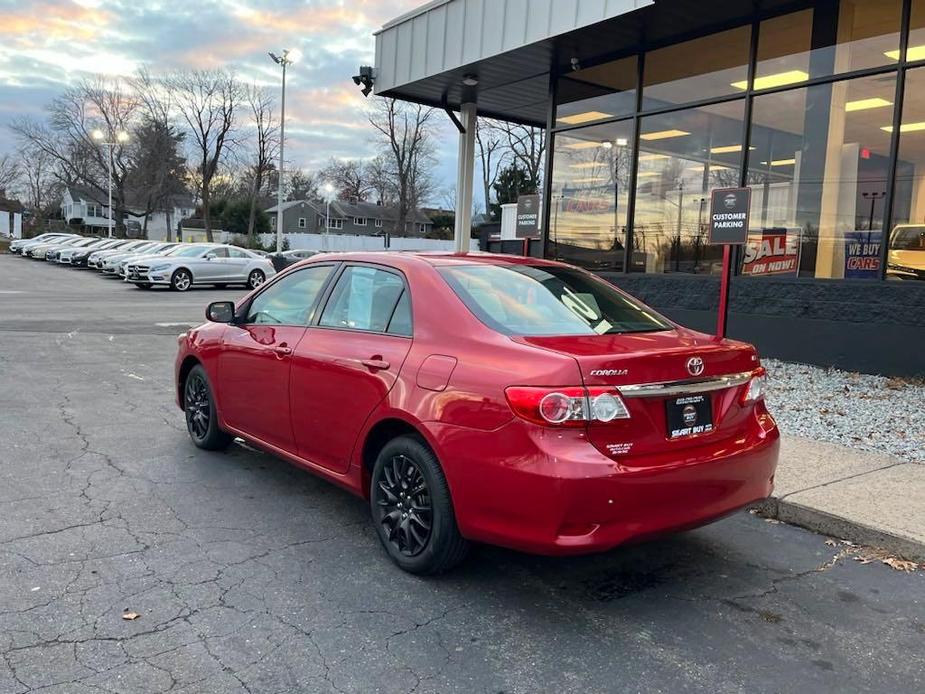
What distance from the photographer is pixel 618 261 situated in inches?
475

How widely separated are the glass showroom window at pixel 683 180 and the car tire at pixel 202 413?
7.57 m

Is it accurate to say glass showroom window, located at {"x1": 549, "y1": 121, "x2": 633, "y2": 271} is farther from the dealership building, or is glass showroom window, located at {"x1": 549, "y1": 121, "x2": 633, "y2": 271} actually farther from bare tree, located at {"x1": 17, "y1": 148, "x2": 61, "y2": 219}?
bare tree, located at {"x1": 17, "y1": 148, "x2": 61, "y2": 219}

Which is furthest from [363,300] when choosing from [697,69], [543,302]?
[697,69]

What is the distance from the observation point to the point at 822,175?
973 centimetres

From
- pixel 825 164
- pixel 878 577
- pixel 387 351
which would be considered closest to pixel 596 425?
pixel 387 351

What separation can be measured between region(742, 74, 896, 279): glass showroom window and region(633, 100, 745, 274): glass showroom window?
1.52 ft

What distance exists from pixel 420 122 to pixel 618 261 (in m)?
53.9

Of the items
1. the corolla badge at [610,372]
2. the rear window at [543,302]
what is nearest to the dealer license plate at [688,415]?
the corolla badge at [610,372]

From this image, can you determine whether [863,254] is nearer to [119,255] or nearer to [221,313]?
[221,313]

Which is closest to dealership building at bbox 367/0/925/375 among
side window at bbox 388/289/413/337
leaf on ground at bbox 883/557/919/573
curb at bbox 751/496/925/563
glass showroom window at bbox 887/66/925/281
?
glass showroom window at bbox 887/66/925/281

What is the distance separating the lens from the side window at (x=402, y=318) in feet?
12.9

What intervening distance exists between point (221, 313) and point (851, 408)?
5950 mm

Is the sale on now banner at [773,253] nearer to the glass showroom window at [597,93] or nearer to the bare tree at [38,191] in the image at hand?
the glass showroom window at [597,93]

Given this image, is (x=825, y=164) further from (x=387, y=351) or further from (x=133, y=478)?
(x=133, y=478)
